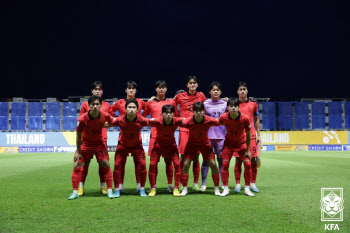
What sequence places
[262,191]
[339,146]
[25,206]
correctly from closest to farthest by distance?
1. [25,206]
2. [262,191]
3. [339,146]

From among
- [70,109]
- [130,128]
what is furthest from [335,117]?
[130,128]

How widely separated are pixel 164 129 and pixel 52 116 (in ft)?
91.8

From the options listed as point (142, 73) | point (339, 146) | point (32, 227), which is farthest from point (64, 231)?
point (142, 73)

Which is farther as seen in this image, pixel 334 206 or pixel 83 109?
pixel 83 109

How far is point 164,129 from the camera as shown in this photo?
19.5ft

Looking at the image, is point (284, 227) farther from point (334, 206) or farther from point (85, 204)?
point (85, 204)

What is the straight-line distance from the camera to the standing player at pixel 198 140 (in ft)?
19.2

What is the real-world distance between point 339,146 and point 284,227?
87.7ft

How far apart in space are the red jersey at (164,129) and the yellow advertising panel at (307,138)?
22555 millimetres

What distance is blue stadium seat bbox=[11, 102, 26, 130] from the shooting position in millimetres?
30938

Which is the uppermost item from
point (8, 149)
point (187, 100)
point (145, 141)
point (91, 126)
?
point (187, 100)

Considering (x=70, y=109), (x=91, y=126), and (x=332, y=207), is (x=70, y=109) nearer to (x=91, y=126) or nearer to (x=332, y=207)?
(x=91, y=126)

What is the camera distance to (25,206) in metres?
4.90

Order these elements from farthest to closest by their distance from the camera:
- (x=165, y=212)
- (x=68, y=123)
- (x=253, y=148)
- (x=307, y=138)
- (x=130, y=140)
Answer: (x=68, y=123), (x=307, y=138), (x=253, y=148), (x=130, y=140), (x=165, y=212)
